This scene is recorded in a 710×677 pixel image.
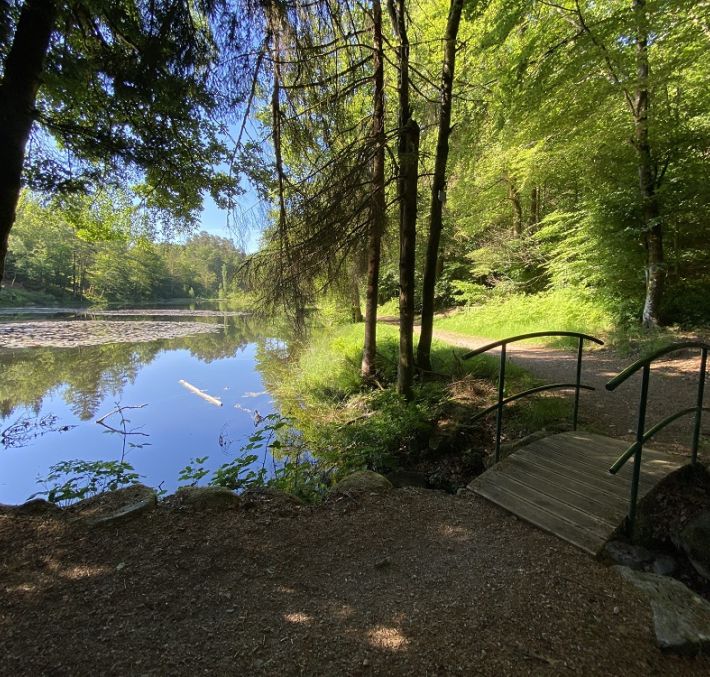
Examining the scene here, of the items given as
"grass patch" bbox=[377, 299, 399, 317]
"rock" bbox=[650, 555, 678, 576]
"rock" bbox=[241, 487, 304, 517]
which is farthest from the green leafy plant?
"grass patch" bbox=[377, 299, 399, 317]

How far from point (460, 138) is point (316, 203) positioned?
3.24 meters

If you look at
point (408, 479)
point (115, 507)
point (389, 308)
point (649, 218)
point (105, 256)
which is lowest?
point (408, 479)

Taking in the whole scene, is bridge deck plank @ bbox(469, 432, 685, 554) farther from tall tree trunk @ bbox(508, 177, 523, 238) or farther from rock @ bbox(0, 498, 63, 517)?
tall tree trunk @ bbox(508, 177, 523, 238)

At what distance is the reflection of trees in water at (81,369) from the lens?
376 inches

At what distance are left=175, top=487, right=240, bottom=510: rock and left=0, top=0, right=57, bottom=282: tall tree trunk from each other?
2436mm

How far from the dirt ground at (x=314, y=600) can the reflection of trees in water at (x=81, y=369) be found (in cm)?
493

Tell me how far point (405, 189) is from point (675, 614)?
187 inches

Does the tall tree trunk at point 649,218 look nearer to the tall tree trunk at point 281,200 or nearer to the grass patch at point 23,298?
the tall tree trunk at point 281,200

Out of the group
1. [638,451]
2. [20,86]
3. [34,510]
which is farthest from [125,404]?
[638,451]

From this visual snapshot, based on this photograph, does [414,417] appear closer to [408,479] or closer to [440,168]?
[408,479]

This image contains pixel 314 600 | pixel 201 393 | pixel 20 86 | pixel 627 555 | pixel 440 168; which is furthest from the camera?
pixel 201 393

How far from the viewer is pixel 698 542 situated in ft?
8.04

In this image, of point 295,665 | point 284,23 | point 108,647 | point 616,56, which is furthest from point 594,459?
point 616,56

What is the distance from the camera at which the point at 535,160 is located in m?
11.2
